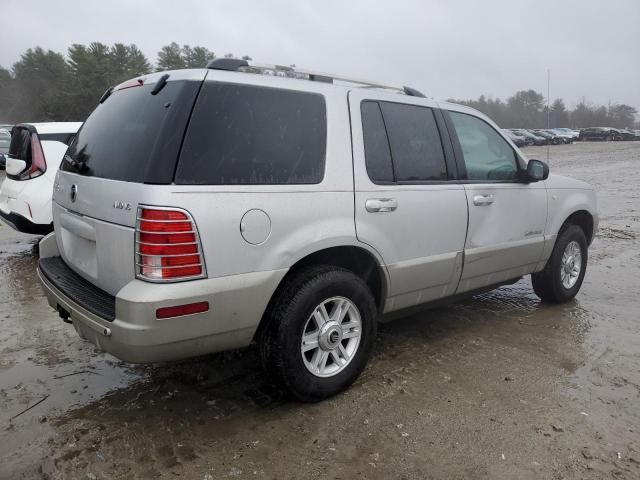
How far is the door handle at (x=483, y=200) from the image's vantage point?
3.93m

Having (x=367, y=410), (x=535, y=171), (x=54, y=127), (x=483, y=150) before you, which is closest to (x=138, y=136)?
(x=367, y=410)

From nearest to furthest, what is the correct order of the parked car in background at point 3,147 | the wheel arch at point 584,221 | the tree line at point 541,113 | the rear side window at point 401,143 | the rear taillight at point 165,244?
the rear taillight at point 165,244 → the rear side window at point 401,143 → the wheel arch at point 584,221 → the parked car in background at point 3,147 → the tree line at point 541,113

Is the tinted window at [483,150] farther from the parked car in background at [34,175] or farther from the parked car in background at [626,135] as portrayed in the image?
the parked car in background at [626,135]

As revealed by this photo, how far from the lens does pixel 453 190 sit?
378cm

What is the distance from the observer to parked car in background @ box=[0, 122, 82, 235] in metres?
6.28

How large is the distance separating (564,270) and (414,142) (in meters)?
2.42

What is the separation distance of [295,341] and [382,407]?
70cm

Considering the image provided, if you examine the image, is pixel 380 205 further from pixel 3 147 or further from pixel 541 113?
pixel 541 113

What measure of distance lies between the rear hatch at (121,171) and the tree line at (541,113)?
8452 centimetres

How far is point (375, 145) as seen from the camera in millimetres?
3365

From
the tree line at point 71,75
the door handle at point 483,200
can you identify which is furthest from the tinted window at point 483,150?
the tree line at point 71,75

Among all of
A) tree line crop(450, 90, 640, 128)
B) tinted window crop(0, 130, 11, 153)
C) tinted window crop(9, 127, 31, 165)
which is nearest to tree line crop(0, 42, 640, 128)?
tree line crop(450, 90, 640, 128)

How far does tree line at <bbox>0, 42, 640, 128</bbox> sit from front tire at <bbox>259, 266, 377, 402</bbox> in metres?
34.9

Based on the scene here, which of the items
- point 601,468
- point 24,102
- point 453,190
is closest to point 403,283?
point 453,190
